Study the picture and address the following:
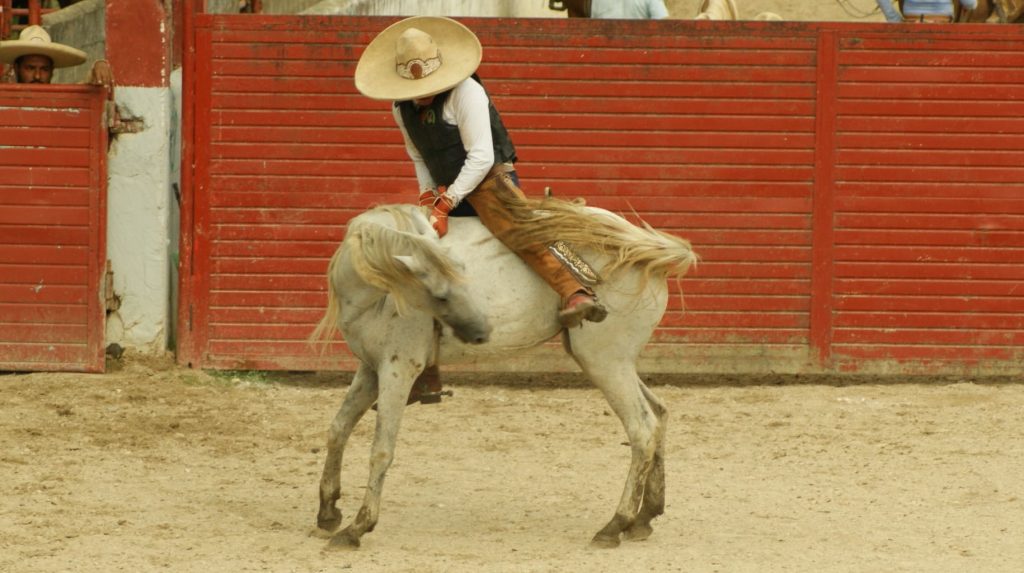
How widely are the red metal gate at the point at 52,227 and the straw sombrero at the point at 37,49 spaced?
330 millimetres

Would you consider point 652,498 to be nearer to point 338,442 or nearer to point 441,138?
point 338,442

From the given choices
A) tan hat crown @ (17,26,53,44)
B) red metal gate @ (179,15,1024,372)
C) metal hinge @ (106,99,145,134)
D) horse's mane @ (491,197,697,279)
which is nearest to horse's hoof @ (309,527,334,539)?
horse's mane @ (491,197,697,279)

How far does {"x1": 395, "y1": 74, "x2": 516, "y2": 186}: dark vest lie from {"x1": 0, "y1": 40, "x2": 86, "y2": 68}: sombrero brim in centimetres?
406

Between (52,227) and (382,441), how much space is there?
4212 millimetres

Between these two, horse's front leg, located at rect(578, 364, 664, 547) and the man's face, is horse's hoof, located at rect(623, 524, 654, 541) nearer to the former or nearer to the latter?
horse's front leg, located at rect(578, 364, 664, 547)

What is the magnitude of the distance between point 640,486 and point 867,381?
4290 mm

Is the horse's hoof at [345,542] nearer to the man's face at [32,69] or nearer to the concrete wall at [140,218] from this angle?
the concrete wall at [140,218]

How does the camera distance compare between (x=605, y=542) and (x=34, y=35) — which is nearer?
(x=605, y=542)

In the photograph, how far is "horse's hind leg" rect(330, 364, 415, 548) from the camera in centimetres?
635

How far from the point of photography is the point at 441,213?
258 inches

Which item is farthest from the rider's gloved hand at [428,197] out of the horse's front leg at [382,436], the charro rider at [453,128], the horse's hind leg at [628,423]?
the horse's hind leg at [628,423]

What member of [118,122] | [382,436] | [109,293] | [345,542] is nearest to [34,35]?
[118,122]

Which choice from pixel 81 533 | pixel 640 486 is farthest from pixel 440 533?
pixel 81 533

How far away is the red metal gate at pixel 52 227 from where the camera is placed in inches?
384
